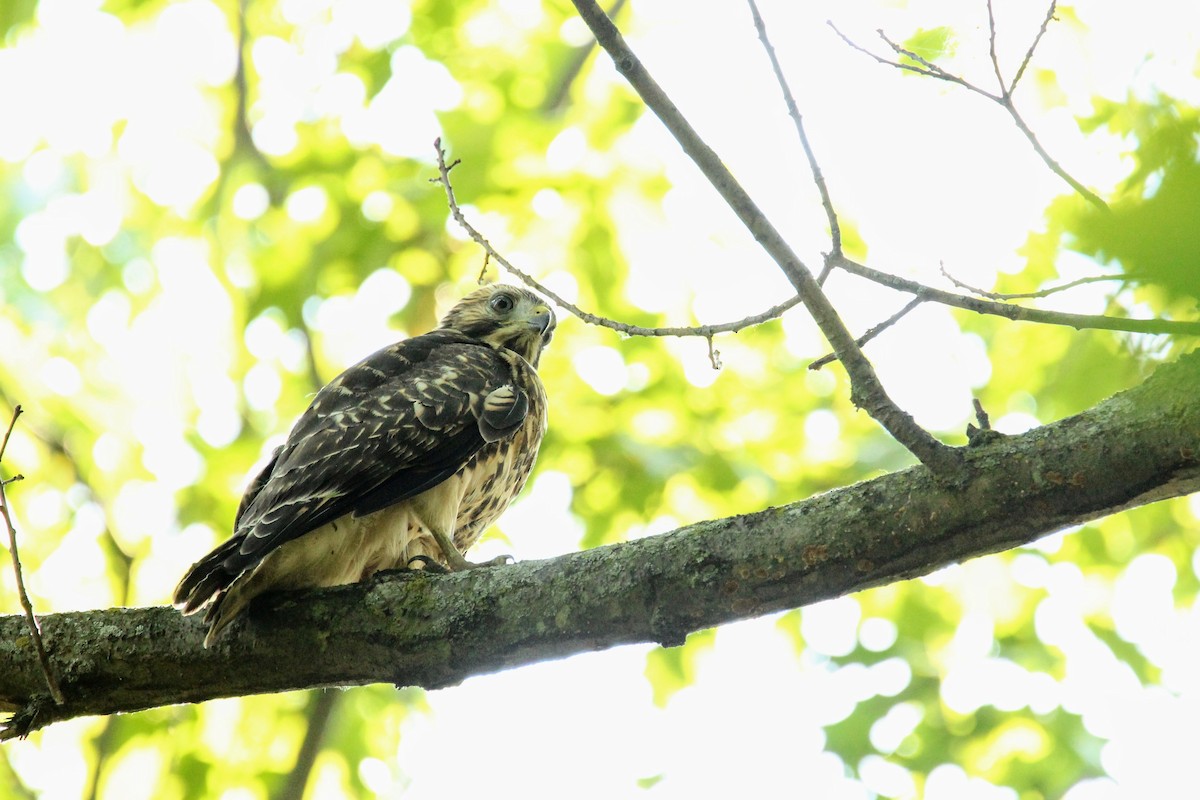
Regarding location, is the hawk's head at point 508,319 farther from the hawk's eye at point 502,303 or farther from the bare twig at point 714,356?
the bare twig at point 714,356

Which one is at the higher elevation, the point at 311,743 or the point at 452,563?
the point at 452,563

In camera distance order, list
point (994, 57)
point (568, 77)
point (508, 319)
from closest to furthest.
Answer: point (994, 57), point (508, 319), point (568, 77)

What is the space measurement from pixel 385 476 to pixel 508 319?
2177mm

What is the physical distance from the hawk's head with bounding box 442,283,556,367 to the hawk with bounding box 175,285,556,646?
570 millimetres

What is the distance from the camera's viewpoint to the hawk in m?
3.60

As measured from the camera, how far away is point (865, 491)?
9.71ft

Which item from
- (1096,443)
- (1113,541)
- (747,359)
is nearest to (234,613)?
(1096,443)

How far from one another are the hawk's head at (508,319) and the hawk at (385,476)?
570 millimetres

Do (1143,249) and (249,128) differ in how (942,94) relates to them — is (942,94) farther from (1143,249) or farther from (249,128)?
(249,128)

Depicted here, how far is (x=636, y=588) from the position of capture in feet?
10.3

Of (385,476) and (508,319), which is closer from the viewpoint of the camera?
(385,476)

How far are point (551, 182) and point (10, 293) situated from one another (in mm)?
3716

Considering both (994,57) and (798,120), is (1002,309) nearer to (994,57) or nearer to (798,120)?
(798,120)

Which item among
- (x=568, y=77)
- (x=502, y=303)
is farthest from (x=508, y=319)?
(x=568, y=77)
